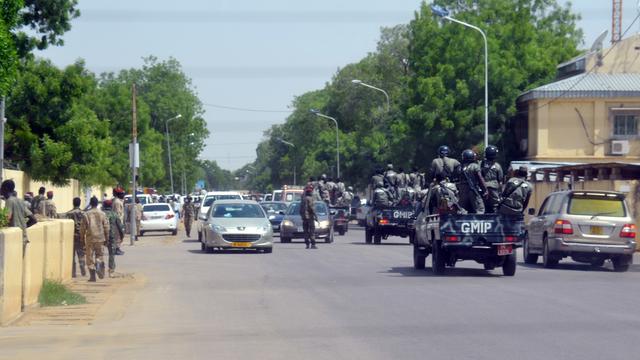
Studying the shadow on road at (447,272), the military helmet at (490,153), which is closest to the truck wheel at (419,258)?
the shadow on road at (447,272)

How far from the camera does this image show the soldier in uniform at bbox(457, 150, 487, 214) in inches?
850

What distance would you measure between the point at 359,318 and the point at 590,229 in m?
11.0

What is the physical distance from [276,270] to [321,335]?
37.7ft

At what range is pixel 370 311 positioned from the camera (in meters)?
15.7

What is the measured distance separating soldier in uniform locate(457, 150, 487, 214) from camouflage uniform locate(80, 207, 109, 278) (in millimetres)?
6846

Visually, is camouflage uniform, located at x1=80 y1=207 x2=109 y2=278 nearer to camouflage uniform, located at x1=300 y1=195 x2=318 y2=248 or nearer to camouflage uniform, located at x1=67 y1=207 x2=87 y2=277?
camouflage uniform, located at x1=67 y1=207 x2=87 y2=277

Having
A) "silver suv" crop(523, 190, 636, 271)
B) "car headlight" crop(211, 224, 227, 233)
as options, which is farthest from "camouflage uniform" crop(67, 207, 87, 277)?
"silver suv" crop(523, 190, 636, 271)

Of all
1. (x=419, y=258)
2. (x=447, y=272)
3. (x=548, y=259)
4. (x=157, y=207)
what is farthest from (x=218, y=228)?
(x=157, y=207)

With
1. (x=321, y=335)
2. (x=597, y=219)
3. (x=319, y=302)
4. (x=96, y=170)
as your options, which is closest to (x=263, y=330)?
(x=321, y=335)

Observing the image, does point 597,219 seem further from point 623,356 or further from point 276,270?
point 623,356

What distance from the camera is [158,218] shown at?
4819cm

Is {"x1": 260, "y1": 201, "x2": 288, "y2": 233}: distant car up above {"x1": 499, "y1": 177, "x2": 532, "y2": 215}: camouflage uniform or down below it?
below

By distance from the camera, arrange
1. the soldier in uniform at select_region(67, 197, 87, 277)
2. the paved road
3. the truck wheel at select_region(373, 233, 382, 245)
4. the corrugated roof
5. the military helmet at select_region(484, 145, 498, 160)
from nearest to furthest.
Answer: the paved road < the military helmet at select_region(484, 145, 498, 160) < the soldier in uniform at select_region(67, 197, 87, 277) < the truck wheel at select_region(373, 233, 382, 245) < the corrugated roof

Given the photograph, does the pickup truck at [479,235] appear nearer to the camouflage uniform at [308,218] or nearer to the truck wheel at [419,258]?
the truck wheel at [419,258]
